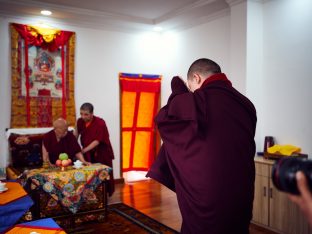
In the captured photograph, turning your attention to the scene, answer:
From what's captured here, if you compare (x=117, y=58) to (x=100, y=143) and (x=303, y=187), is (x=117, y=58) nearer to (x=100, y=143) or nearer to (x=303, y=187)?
(x=100, y=143)

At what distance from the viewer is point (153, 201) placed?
4.16 metres

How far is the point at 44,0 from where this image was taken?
13.7ft

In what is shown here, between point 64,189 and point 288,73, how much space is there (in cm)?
268

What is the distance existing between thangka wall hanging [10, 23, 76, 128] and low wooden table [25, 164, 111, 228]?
5.55 ft

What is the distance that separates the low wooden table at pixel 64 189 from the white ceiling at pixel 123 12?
7.78ft

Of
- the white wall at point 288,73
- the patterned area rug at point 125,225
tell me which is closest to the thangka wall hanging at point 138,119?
the patterned area rug at point 125,225

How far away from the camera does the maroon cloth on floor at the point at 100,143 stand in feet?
13.2

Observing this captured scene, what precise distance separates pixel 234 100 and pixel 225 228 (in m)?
0.65

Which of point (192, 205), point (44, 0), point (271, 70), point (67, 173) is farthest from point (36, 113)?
point (192, 205)

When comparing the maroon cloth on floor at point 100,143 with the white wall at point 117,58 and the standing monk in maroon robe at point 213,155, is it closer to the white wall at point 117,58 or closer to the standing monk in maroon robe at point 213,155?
the white wall at point 117,58

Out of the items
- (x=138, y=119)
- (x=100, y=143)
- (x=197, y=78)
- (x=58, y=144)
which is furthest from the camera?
(x=138, y=119)

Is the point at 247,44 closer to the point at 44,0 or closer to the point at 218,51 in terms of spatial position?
the point at 218,51

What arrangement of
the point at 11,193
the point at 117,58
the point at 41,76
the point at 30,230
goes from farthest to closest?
the point at 117,58 < the point at 41,76 < the point at 11,193 < the point at 30,230

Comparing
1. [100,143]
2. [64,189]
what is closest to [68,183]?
[64,189]
